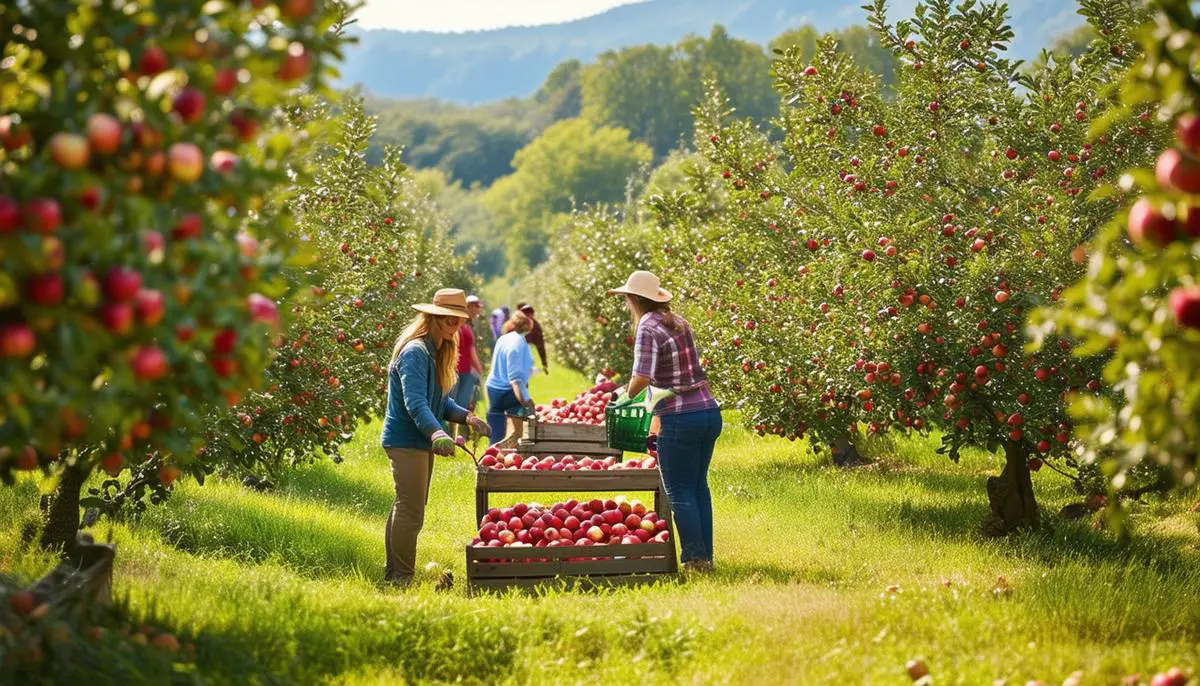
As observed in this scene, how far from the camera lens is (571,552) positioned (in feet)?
25.6

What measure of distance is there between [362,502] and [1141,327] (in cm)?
949

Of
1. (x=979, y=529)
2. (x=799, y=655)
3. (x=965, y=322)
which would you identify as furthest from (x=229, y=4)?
(x=979, y=529)

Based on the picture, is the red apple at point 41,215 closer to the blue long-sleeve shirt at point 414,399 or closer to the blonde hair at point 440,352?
the blue long-sleeve shirt at point 414,399

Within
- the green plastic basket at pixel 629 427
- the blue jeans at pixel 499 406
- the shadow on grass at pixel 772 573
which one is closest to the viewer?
the shadow on grass at pixel 772 573

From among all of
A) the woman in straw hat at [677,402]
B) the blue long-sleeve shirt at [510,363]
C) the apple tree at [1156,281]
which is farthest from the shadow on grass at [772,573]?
the blue long-sleeve shirt at [510,363]

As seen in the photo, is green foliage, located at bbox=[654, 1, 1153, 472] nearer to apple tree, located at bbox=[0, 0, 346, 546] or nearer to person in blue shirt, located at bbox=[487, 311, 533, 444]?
person in blue shirt, located at bbox=[487, 311, 533, 444]

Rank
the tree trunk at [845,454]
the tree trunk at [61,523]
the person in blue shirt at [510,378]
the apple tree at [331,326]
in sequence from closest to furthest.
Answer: the tree trunk at [61,523] → the apple tree at [331,326] → the person in blue shirt at [510,378] → the tree trunk at [845,454]

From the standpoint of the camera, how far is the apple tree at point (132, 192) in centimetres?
340

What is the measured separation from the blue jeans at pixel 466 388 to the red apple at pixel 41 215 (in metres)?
10.8

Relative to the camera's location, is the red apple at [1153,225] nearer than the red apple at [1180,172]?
No

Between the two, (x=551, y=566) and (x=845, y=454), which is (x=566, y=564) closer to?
(x=551, y=566)

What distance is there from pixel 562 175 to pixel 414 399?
10410cm

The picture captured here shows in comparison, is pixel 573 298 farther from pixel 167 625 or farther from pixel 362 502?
pixel 167 625

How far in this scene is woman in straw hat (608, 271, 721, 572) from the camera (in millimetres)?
7910
